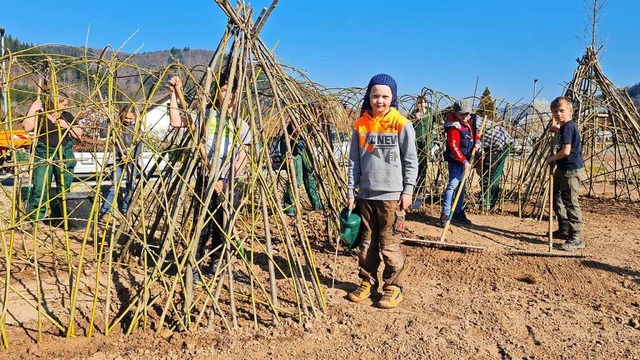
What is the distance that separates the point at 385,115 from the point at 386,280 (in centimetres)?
109

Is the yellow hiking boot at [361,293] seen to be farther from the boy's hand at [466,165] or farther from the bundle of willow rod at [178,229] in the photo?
the boy's hand at [466,165]

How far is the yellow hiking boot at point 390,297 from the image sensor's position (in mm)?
3131

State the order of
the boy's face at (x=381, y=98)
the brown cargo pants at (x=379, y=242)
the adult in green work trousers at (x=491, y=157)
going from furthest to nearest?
the adult in green work trousers at (x=491, y=157) → the brown cargo pants at (x=379, y=242) → the boy's face at (x=381, y=98)

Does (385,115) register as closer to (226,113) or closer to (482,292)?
(226,113)

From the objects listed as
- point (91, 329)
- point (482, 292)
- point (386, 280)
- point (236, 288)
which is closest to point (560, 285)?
point (482, 292)

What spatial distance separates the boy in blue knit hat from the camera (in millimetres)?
3023

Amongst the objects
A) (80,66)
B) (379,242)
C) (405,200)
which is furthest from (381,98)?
(80,66)

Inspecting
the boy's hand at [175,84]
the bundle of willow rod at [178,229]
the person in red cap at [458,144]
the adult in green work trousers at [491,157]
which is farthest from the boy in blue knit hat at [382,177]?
the adult in green work trousers at [491,157]

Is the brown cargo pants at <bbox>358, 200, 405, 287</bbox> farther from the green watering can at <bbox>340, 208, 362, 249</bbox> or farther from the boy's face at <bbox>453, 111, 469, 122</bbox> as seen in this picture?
the boy's face at <bbox>453, 111, 469, 122</bbox>

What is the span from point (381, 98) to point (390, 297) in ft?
4.16

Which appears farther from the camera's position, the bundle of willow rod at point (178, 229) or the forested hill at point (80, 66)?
the forested hill at point (80, 66)

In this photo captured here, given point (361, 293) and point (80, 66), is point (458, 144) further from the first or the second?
point (80, 66)

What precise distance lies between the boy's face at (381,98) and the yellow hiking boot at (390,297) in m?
1.15

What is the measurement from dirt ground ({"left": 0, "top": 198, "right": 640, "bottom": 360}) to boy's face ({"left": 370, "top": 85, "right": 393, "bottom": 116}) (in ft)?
4.14
